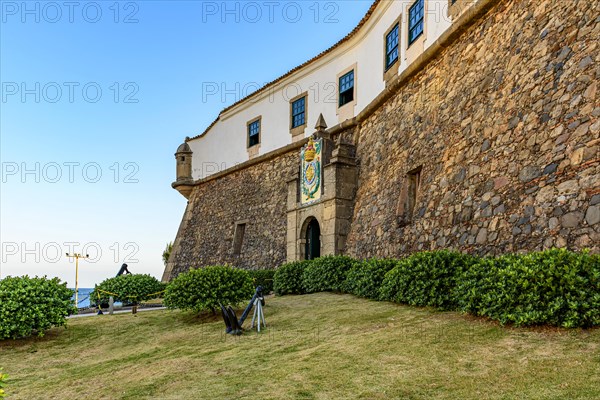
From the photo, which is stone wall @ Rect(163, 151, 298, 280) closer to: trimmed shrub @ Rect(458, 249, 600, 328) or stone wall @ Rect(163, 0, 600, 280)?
stone wall @ Rect(163, 0, 600, 280)

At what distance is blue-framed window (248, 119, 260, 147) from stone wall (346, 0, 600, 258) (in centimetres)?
1079

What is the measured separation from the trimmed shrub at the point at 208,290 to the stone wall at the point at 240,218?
8.49 m

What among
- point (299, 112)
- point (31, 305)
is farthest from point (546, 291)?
point (299, 112)

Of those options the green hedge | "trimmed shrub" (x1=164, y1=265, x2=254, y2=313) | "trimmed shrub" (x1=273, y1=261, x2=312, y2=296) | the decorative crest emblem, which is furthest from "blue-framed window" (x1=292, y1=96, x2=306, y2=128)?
the green hedge

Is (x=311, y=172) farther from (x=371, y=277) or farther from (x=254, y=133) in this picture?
(x=371, y=277)

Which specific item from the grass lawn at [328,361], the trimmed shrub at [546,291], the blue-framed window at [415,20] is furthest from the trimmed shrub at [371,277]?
the blue-framed window at [415,20]

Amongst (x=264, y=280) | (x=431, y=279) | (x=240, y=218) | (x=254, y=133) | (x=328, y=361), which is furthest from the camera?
(x=254, y=133)

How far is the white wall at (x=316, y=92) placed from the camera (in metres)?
14.7

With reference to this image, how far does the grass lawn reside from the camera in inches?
185

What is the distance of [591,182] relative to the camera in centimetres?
691

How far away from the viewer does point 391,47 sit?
50.6 feet

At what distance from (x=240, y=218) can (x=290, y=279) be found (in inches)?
383

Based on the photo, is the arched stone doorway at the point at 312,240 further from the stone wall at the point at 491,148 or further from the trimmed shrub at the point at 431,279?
the trimmed shrub at the point at 431,279

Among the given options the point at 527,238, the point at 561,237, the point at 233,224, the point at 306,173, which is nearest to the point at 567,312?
the point at 561,237
